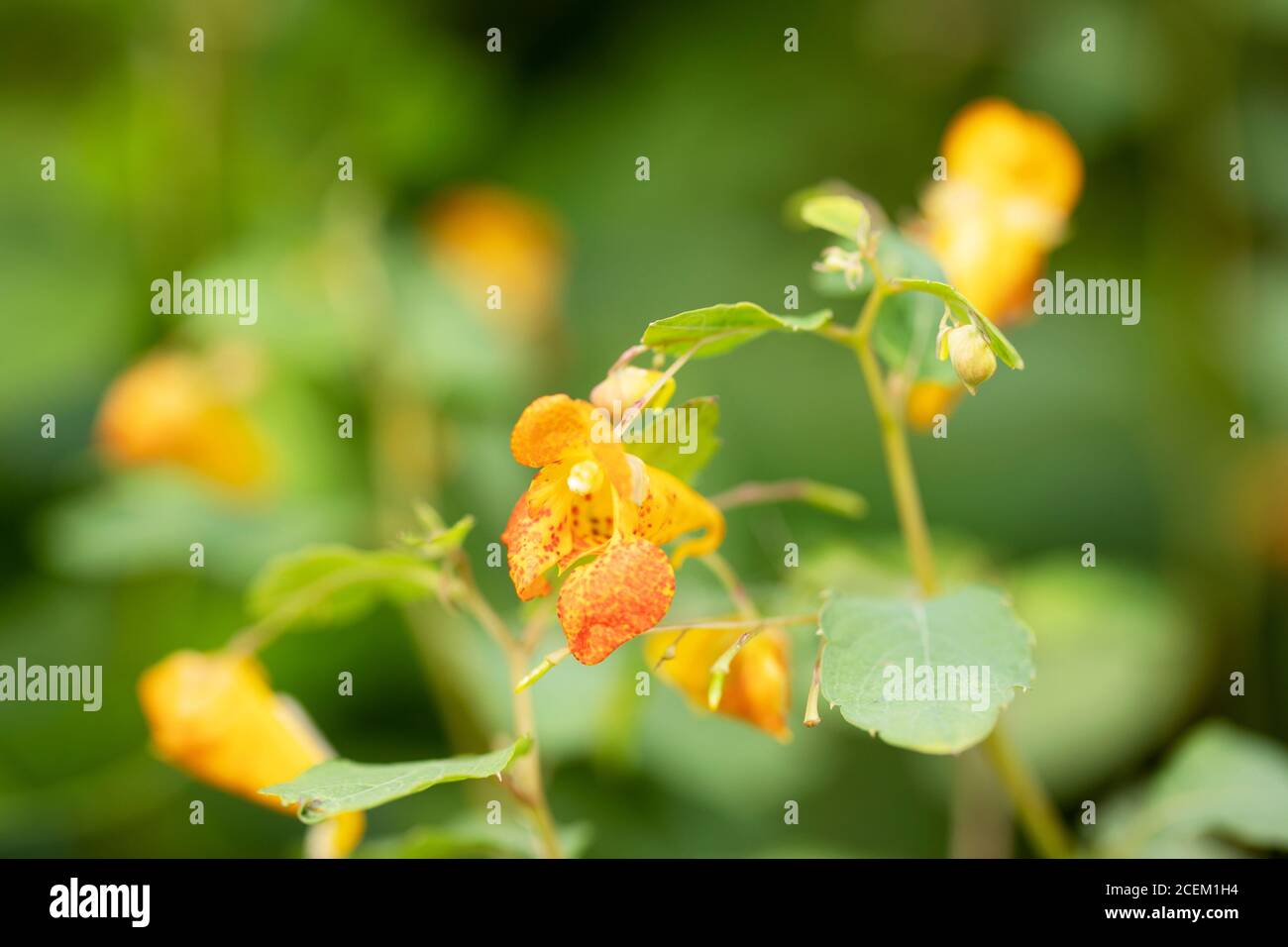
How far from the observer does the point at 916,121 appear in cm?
278

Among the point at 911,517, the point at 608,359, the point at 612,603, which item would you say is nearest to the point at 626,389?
the point at 612,603

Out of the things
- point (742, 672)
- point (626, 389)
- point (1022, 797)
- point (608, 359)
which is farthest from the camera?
point (608, 359)

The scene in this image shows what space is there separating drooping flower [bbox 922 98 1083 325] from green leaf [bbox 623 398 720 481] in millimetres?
506

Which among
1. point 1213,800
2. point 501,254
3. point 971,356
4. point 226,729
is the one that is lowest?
point 1213,800

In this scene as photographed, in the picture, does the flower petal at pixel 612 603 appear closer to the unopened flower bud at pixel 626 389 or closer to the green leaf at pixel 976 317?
the unopened flower bud at pixel 626 389

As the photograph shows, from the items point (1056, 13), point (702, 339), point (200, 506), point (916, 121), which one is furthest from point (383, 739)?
point (1056, 13)

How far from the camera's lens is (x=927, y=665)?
971mm

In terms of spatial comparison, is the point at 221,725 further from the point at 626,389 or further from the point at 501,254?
the point at 501,254

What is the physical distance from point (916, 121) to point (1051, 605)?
121 centimetres

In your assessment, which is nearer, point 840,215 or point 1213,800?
point 840,215

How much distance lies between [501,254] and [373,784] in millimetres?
1807

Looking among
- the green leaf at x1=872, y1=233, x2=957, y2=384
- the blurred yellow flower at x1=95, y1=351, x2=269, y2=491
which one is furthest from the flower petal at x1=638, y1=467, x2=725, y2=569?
the blurred yellow flower at x1=95, y1=351, x2=269, y2=491

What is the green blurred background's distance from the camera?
2072mm

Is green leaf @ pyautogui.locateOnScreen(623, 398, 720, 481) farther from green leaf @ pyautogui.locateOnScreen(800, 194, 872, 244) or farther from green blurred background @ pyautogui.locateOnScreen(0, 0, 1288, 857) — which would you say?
green blurred background @ pyautogui.locateOnScreen(0, 0, 1288, 857)
